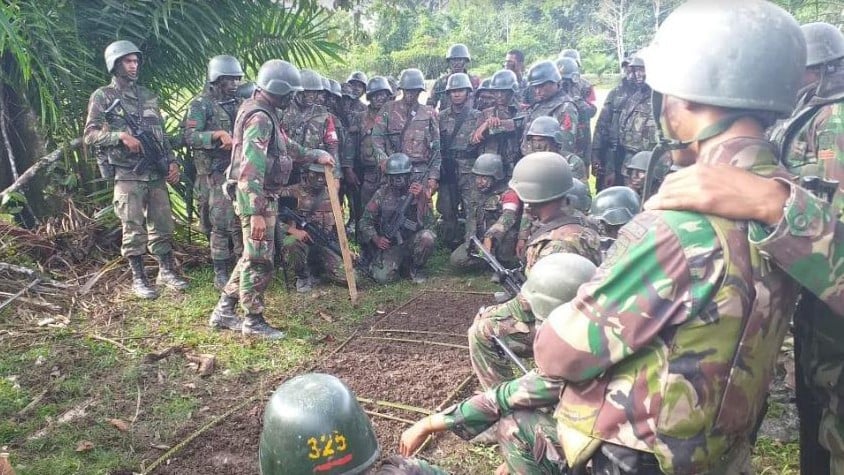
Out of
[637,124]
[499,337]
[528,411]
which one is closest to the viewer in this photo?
[528,411]

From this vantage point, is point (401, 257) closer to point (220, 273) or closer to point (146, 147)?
point (220, 273)

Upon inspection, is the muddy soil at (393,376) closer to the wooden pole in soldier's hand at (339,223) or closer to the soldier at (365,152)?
the wooden pole in soldier's hand at (339,223)

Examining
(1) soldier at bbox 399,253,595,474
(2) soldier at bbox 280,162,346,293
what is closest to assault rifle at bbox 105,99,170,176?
(2) soldier at bbox 280,162,346,293

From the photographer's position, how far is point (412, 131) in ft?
25.3

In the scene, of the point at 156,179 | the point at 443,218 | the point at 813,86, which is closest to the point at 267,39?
the point at 156,179

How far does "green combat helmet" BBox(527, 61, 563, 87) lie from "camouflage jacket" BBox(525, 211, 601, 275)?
13.5 ft

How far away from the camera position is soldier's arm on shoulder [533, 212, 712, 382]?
1.42 m

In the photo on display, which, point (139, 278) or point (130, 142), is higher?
point (130, 142)

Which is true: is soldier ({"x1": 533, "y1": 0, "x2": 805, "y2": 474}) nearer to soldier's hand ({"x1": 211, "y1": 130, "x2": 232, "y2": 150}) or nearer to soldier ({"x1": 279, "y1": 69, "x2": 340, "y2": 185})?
soldier's hand ({"x1": 211, "y1": 130, "x2": 232, "y2": 150})

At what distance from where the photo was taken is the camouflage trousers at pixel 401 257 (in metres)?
6.91

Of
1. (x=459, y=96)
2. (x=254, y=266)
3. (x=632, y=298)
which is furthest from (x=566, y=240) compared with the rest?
(x=459, y=96)

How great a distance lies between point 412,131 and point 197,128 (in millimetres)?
2638

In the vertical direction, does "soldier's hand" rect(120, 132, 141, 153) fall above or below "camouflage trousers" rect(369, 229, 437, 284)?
above

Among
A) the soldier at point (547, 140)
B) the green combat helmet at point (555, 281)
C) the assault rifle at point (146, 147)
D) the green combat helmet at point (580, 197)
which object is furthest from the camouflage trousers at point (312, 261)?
the green combat helmet at point (555, 281)
